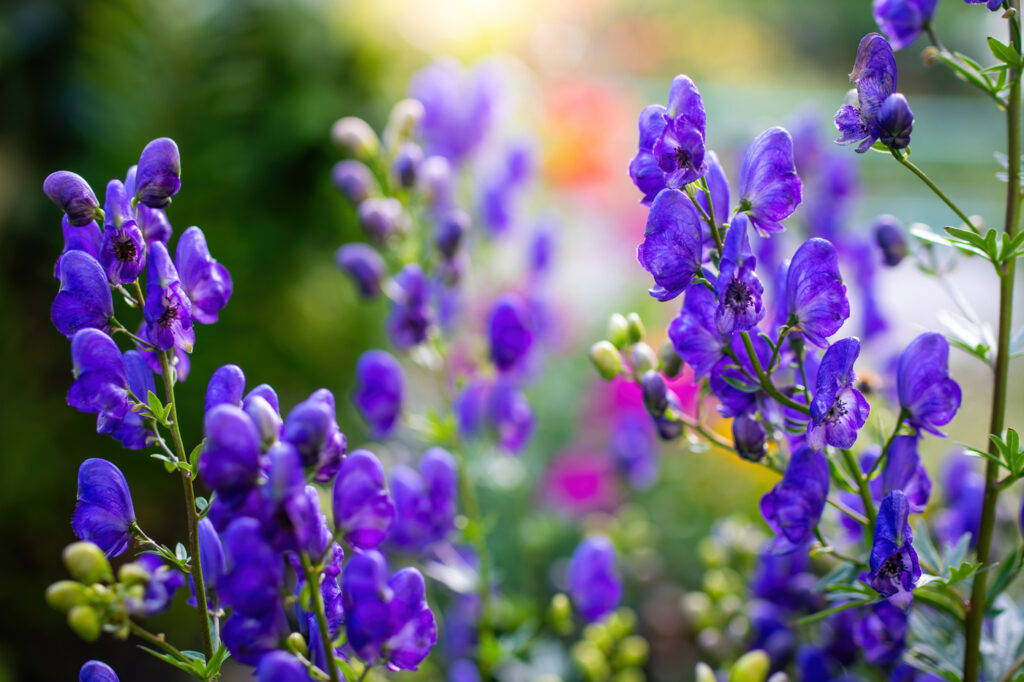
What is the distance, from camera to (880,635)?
946 millimetres

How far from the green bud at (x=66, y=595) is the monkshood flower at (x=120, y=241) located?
274 millimetres

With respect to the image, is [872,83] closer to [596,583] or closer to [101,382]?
[101,382]

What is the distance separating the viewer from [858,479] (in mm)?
804

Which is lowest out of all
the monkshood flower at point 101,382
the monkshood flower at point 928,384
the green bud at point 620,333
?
the monkshood flower at point 928,384

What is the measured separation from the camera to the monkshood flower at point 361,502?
2.35 feet

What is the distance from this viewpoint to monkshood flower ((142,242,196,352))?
0.74 meters

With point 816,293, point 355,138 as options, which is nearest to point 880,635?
point 816,293

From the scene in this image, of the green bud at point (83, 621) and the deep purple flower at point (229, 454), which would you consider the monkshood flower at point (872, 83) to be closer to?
the deep purple flower at point (229, 454)

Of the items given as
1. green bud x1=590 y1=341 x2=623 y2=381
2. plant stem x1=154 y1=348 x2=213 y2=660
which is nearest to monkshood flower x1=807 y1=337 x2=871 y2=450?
green bud x1=590 y1=341 x2=623 y2=381

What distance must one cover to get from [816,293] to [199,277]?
59cm

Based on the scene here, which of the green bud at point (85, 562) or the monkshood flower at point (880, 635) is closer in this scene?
the green bud at point (85, 562)

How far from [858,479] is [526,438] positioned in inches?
33.6

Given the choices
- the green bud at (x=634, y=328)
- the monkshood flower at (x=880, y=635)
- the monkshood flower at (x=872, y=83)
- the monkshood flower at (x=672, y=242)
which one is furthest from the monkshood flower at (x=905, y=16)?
the monkshood flower at (x=880, y=635)

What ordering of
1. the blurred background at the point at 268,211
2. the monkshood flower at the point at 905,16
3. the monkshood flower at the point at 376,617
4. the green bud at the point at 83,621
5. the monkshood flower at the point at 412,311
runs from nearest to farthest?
the green bud at the point at 83,621 → the monkshood flower at the point at 376,617 → the monkshood flower at the point at 905,16 → the monkshood flower at the point at 412,311 → the blurred background at the point at 268,211
